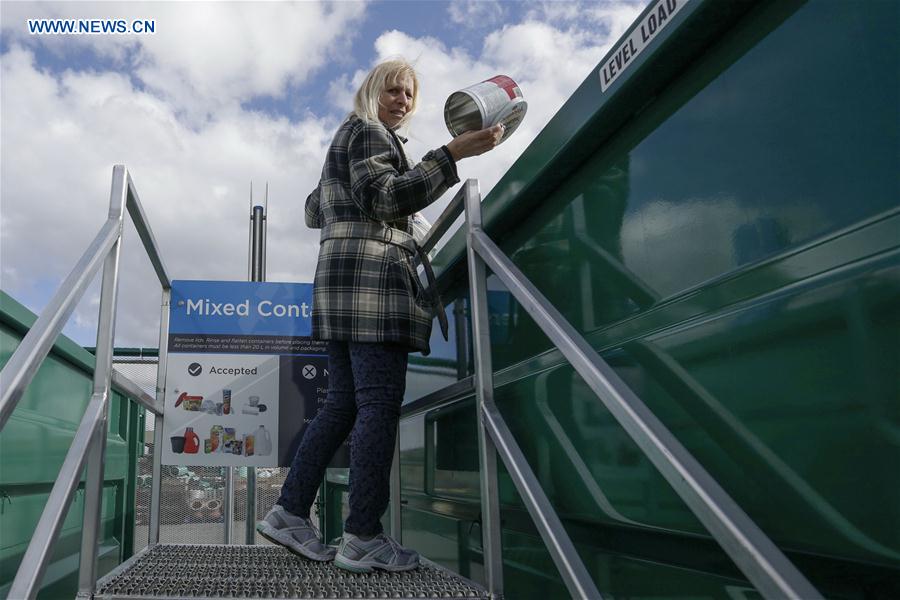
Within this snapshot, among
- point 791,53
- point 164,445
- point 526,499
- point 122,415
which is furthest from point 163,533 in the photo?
point 791,53

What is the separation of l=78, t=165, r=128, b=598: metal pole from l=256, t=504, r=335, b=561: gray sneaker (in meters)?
0.48

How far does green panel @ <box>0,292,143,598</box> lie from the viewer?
196cm

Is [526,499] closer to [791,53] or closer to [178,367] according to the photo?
[791,53]

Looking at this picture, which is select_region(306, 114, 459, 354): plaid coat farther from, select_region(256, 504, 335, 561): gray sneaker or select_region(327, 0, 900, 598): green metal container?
select_region(256, 504, 335, 561): gray sneaker

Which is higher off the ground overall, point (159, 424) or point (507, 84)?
point (507, 84)

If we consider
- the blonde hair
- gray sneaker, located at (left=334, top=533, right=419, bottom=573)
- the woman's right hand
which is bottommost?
gray sneaker, located at (left=334, top=533, right=419, bottom=573)

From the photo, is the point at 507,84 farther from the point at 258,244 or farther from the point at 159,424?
the point at 258,244

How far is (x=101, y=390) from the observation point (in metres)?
1.97

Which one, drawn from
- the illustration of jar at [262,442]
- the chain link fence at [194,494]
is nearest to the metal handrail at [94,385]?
the illustration of jar at [262,442]

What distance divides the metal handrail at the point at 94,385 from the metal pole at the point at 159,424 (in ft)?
2.32

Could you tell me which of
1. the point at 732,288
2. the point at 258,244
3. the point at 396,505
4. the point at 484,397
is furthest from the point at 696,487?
the point at 258,244

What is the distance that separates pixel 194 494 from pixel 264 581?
9.81ft

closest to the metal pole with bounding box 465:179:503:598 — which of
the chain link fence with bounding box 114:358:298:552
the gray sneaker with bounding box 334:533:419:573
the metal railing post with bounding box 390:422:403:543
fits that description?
the gray sneaker with bounding box 334:533:419:573

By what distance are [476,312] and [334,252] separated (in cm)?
48
